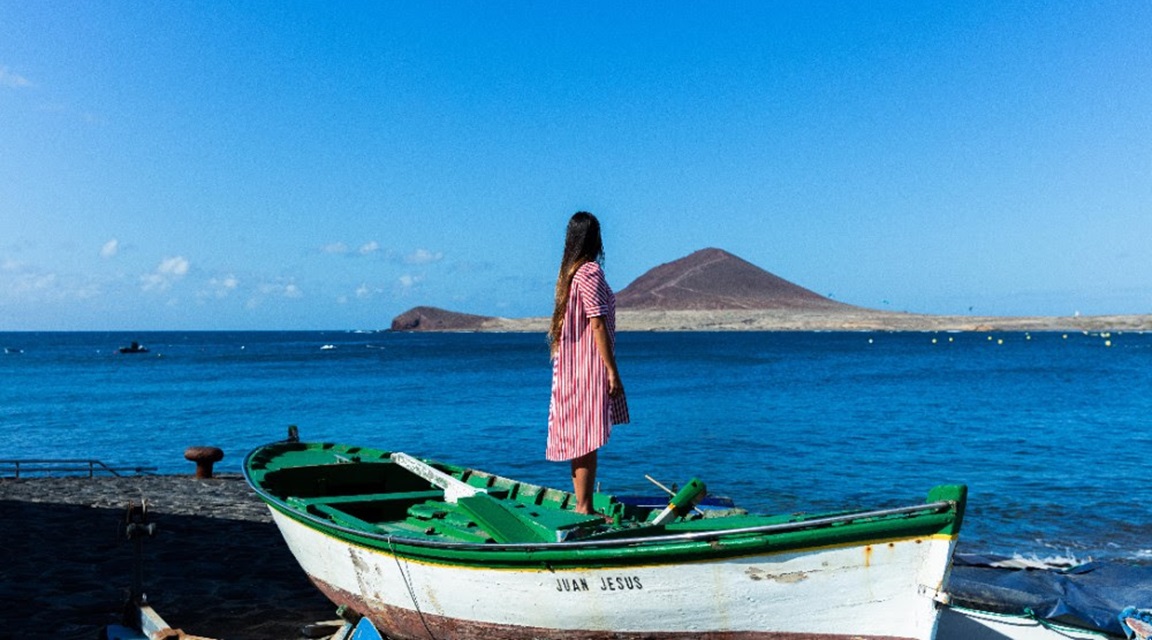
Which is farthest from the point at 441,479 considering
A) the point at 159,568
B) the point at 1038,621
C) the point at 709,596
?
the point at 1038,621

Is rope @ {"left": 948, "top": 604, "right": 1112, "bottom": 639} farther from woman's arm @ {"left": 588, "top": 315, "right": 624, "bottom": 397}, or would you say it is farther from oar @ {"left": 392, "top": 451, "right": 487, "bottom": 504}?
oar @ {"left": 392, "top": 451, "right": 487, "bottom": 504}

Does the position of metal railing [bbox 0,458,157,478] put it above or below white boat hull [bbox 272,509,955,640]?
below

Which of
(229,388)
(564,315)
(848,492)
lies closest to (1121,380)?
(848,492)

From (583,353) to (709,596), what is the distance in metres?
2.14

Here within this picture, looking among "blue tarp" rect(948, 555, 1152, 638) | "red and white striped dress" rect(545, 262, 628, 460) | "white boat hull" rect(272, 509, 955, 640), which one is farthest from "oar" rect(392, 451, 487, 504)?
"blue tarp" rect(948, 555, 1152, 638)

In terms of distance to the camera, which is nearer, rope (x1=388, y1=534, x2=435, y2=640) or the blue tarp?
rope (x1=388, y1=534, x2=435, y2=640)

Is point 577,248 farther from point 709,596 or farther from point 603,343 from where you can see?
point 709,596

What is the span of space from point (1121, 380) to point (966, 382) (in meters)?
10.1

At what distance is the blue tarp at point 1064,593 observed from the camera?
7.73 m

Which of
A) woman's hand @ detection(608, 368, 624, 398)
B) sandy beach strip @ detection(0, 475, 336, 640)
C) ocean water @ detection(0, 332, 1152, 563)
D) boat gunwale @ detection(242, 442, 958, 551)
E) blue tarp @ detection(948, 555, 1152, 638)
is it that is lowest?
ocean water @ detection(0, 332, 1152, 563)

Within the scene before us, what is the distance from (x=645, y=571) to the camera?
217 inches

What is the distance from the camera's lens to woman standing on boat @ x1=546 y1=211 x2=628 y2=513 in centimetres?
674

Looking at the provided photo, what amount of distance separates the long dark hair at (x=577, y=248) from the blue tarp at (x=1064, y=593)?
433 centimetres

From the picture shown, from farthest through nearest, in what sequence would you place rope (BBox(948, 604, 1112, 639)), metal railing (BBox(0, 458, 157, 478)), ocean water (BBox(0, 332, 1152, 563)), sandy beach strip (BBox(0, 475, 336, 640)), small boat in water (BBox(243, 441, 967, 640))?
ocean water (BBox(0, 332, 1152, 563)), metal railing (BBox(0, 458, 157, 478)), sandy beach strip (BBox(0, 475, 336, 640)), rope (BBox(948, 604, 1112, 639)), small boat in water (BBox(243, 441, 967, 640))
